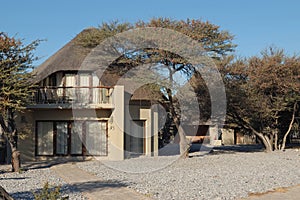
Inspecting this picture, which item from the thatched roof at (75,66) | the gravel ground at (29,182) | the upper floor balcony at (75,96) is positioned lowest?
the gravel ground at (29,182)

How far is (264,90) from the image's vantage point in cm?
2309

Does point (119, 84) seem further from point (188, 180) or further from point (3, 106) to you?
point (188, 180)

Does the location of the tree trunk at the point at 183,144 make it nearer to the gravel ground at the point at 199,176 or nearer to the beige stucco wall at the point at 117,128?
the gravel ground at the point at 199,176

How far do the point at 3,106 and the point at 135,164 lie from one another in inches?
243

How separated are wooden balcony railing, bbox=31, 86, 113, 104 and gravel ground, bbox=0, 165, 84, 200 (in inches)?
180

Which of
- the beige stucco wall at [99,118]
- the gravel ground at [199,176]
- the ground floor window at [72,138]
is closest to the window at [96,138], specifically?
the ground floor window at [72,138]

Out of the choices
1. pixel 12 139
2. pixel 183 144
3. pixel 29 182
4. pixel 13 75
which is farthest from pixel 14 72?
pixel 183 144

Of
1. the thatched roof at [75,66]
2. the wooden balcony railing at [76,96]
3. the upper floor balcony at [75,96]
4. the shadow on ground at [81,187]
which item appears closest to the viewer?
the shadow on ground at [81,187]

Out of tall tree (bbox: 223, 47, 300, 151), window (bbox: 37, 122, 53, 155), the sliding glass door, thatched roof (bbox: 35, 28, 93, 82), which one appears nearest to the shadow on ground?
the sliding glass door

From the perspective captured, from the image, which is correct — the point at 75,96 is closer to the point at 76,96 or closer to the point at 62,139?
the point at 76,96

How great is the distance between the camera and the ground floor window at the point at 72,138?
19875 millimetres

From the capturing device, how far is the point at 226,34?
18.2m

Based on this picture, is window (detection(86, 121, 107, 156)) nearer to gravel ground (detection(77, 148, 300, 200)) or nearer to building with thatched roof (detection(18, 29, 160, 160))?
building with thatched roof (detection(18, 29, 160, 160))

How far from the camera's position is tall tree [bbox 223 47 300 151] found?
72.1 ft
